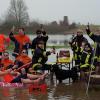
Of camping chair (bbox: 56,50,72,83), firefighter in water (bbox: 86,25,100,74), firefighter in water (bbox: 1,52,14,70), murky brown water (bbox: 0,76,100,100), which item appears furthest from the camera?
camping chair (bbox: 56,50,72,83)

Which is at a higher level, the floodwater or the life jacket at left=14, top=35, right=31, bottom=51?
the life jacket at left=14, top=35, right=31, bottom=51

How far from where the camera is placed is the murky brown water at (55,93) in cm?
1173

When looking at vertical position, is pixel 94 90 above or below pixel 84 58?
below

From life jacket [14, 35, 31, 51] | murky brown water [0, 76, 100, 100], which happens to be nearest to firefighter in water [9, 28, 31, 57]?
life jacket [14, 35, 31, 51]

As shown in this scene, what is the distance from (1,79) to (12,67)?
65 centimetres

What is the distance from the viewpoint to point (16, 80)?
13.6 m

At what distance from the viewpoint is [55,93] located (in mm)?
12398

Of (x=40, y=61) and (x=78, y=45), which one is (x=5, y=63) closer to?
(x=40, y=61)

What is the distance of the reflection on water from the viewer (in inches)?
462

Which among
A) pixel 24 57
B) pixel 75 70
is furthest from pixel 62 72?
pixel 24 57

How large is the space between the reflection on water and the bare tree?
35.7 metres

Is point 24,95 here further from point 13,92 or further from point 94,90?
point 94,90

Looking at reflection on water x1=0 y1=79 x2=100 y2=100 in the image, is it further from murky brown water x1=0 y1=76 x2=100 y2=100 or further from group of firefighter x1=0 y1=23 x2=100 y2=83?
group of firefighter x1=0 y1=23 x2=100 y2=83

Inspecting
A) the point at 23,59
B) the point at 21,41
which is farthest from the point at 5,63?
the point at 21,41
